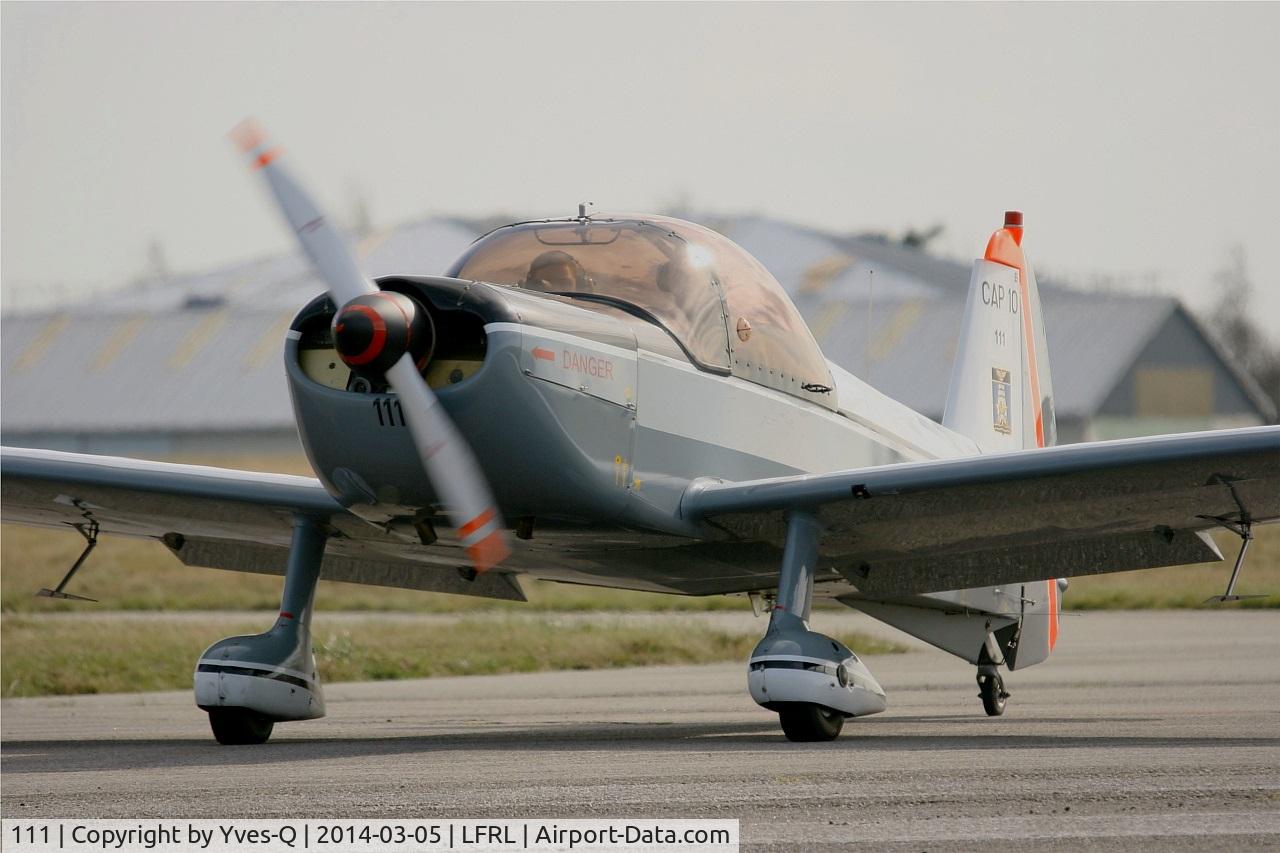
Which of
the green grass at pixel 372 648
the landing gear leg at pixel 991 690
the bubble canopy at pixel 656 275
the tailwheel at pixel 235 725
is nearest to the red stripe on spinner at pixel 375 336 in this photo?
the bubble canopy at pixel 656 275

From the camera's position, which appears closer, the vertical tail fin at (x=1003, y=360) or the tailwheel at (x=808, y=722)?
the tailwheel at (x=808, y=722)

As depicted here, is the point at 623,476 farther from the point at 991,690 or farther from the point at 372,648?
the point at 372,648

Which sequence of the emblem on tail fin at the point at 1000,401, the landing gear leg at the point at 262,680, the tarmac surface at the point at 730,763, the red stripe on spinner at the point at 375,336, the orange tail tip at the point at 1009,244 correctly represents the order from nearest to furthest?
the tarmac surface at the point at 730,763 < the red stripe on spinner at the point at 375,336 < the landing gear leg at the point at 262,680 < the emblem on tail fin at the point at 1000,401 < the orange tail tip at the point at 1009,244

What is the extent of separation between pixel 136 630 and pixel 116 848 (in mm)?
15441

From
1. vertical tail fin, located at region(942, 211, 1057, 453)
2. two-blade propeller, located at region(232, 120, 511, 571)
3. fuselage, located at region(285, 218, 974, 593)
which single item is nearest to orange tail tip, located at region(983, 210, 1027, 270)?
vertical tail fin, located at region(942, 211, 1057, 453)

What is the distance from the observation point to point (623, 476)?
1009 centimetres

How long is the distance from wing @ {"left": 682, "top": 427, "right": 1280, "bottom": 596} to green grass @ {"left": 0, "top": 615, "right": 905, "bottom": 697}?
319 inches

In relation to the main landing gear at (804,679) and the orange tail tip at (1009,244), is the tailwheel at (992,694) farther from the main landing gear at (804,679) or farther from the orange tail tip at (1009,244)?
the orange tail tip at (1009,244)

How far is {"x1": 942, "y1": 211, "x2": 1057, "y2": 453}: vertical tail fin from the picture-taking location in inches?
568

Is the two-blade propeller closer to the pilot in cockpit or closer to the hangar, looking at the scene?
the pilot in cockpit

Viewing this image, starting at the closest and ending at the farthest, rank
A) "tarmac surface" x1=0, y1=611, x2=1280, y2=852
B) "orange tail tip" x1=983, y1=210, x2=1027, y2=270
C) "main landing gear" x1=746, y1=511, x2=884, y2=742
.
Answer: "tarmac surface" x1=0, y1=611, x2=1280, y2=852
"main landing gear" x1=746, y1=511, x2=884, y2=742
"orange tail tip" x1=983, y1=210, x2=1027, y2=270

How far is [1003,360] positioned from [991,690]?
2.93 meters

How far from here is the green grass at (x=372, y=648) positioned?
691 inches

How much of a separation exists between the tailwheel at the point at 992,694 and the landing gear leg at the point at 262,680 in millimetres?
4803
